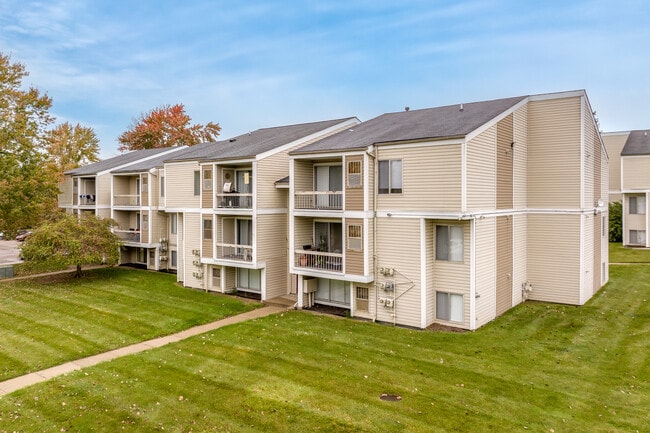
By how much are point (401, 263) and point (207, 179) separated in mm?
11605

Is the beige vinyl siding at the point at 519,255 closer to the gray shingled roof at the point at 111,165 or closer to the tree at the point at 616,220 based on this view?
the tree at the point at 616,220

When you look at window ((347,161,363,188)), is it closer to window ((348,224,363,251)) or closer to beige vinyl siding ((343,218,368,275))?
beige vinyl siding ((343,218,368,275))

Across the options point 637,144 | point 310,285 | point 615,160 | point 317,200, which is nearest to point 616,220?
point 615,160

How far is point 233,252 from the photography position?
874 inches

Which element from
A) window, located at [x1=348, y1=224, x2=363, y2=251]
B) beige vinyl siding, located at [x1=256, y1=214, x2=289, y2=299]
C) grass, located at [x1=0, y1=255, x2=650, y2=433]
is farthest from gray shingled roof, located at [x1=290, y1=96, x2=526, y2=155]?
grass, located at [x1=0, y1=255, x2=650, y2=433]

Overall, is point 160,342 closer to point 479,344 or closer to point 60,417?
point 60,417

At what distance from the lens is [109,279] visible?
26.1 meters

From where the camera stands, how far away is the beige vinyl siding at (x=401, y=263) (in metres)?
16.2

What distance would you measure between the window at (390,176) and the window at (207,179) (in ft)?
32.1

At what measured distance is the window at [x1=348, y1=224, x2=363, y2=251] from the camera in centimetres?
1717

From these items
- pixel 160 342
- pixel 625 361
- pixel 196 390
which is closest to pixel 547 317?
pixel 625 361

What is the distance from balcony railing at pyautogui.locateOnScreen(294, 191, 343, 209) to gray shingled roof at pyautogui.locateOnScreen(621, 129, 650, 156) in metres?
30.6

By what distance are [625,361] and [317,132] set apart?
16.8 metres

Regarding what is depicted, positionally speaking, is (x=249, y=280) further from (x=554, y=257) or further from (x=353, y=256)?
(x=554, y=257)
